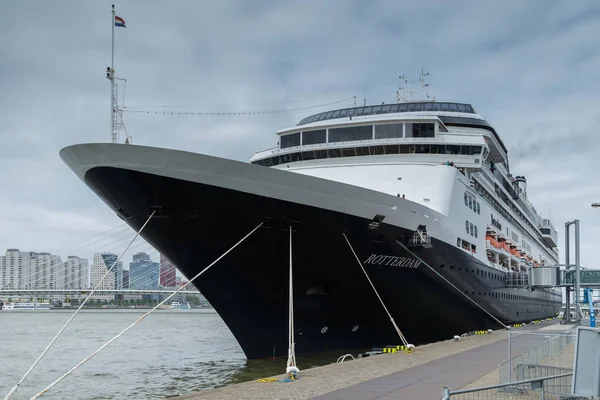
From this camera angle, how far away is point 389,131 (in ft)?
76.2

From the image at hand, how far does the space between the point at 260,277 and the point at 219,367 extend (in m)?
7.29

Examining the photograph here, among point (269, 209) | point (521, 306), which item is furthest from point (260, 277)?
point (521, 306)

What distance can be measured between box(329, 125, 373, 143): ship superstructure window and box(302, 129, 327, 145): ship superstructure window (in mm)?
277

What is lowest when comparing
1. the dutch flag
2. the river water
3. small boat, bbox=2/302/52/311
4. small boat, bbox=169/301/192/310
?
small boat, bbox=169/301/192/310

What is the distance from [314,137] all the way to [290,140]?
1.11 meters

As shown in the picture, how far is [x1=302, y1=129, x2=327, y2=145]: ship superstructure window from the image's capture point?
23.8m

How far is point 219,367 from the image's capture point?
2223cm

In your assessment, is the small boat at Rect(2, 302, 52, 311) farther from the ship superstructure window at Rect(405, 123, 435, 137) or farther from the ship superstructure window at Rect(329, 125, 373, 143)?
the ship superstructure window at Rect(405, 123, 435, 137)

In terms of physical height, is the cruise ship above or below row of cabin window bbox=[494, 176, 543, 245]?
below

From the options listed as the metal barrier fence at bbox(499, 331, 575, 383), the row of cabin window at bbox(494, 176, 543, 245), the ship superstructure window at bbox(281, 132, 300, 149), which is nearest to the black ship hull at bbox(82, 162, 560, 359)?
the metal barrier fence at bbox(499, 331, 575, 383)

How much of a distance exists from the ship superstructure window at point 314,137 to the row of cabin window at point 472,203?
5829 mm

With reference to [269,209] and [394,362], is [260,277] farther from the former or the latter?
[394,362]

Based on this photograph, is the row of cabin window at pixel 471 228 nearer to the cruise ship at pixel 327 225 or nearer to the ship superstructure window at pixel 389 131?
the cruise ship at pixel 327 225

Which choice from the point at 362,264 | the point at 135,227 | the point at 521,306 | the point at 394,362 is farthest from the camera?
the point at 521,306
